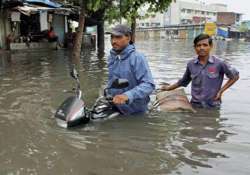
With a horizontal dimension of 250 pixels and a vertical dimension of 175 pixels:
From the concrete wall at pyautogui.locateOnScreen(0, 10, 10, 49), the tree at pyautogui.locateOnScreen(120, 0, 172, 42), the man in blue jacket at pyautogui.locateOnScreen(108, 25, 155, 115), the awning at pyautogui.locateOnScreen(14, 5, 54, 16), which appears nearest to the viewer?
the man in blue jacket at pyautogui.locateOnScreen(108, 25, 155, 115)

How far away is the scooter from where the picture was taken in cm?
564

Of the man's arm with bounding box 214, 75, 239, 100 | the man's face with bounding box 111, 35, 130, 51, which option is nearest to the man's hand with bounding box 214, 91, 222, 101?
the man's arm with bounding box 214, 75, 239, 100

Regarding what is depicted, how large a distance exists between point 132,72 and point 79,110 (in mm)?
893

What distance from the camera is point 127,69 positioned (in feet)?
18.7

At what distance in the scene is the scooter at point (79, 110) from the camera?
18.5ft

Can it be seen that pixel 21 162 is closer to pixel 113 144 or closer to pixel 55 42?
pixel 113 144

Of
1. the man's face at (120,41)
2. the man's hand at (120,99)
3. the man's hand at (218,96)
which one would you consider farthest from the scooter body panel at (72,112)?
the man's hand at (218,96)

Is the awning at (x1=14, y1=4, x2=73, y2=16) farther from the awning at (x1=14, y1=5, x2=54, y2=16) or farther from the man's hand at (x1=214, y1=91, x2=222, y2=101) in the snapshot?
the man's hand at (x1=214, y1=91, x2=222, y2=101)

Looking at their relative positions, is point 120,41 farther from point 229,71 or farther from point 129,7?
point 129,7

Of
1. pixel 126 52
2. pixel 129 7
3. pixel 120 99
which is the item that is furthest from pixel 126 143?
pixel 129 7

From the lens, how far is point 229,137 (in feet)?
19.4

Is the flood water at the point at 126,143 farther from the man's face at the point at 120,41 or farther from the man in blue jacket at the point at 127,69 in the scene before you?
the man's face at the point at 120,41

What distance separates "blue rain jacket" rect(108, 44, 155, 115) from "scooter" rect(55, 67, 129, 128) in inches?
8.6

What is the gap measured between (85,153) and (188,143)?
4.62 feet
